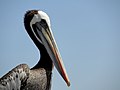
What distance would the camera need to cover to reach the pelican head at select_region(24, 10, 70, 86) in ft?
36.9

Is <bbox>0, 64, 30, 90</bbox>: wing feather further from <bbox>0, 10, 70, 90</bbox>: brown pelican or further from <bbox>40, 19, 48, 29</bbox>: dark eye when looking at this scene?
<bbox>40, 19, 48, 29</bbox>: dark eye

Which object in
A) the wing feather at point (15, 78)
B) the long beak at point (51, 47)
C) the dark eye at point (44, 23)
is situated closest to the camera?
the wing feather at point (15, 78)

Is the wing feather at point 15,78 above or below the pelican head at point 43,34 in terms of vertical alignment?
below

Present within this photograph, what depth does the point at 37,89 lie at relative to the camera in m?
10.7

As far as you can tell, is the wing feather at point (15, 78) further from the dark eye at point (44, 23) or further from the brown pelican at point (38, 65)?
the dark eye at point (44, 23)

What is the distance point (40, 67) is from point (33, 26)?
1.28 m

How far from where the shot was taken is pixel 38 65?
36.9 ft

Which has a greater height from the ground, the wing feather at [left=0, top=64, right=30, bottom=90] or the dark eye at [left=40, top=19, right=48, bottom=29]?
the dark eye at [left=40, top=19, right=48, bottom=29]

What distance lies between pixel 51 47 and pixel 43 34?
485 millimetres

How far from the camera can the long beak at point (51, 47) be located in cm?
1123

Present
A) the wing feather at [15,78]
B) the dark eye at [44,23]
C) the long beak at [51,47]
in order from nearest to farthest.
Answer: the wing feather at [15,78]
the long beak at [51,47]
the dark eye at [44,23]

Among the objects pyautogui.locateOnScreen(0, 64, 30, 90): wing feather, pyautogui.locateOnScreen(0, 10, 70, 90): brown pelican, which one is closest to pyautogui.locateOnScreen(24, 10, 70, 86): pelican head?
pyautogui.locateOnScreen(0, 10, 70, 90): brown pelican

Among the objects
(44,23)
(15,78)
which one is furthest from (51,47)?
(15,78)

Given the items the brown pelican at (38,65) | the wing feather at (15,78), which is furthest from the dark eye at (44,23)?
the wing feather at (15,78)
